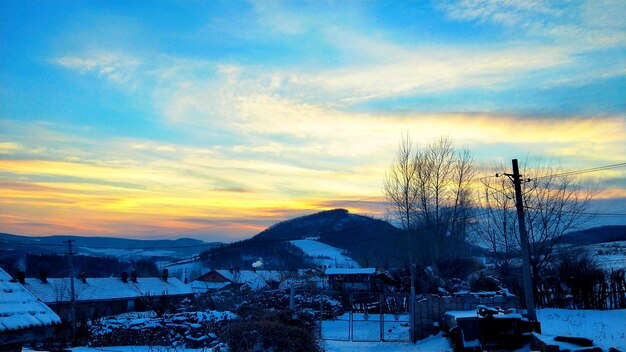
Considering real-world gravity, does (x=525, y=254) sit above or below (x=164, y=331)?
above

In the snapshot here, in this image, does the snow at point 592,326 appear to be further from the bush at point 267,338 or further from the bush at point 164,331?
the bush at point 164,331

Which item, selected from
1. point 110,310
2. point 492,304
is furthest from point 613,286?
point 110,310

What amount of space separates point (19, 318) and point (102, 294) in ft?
143

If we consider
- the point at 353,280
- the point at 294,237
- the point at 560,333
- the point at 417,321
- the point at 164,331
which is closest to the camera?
the point at 560,333

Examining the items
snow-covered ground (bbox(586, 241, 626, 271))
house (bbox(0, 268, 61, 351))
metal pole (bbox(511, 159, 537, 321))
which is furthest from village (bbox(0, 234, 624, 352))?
snow-covered ground (bbox(586, 241, 626, 271))

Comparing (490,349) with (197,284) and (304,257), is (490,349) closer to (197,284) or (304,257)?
(197,284)

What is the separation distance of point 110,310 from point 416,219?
28780 mm

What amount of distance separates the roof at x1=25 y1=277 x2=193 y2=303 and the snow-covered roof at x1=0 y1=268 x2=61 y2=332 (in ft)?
125

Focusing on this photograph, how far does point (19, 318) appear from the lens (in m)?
4.92

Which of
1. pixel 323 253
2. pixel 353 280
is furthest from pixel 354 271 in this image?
pixel 323 253

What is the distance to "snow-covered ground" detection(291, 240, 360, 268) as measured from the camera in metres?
115

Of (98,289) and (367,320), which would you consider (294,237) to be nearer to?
(98,289)

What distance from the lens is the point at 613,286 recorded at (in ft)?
71.7

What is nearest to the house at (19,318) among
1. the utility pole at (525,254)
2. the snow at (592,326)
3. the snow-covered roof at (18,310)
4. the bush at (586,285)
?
the snow-covered roof at (18,310)
